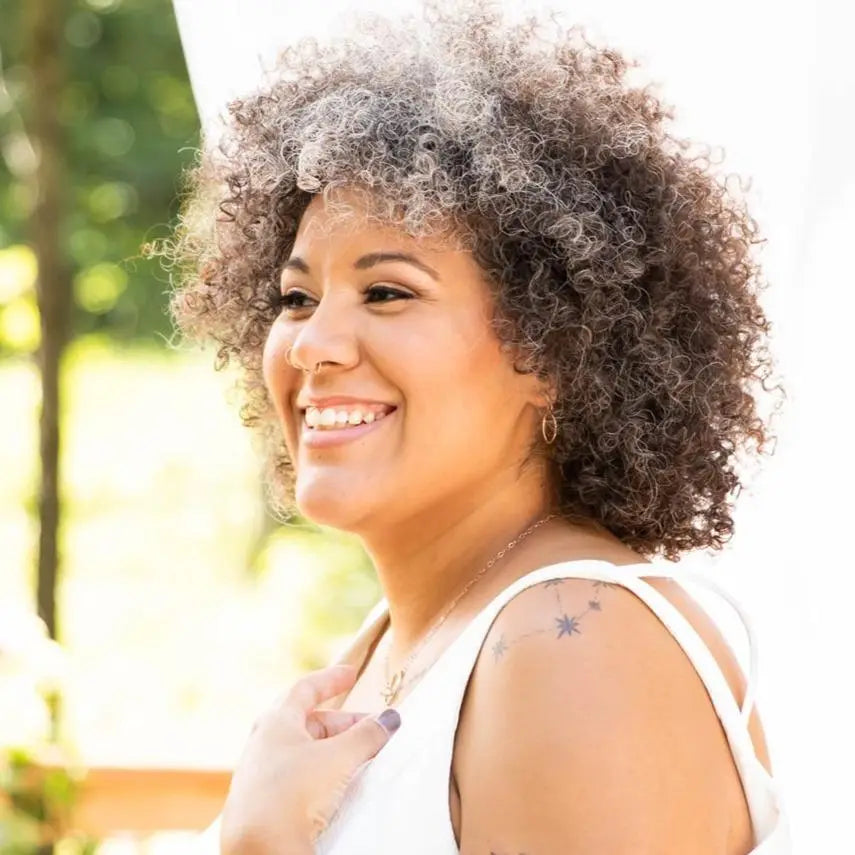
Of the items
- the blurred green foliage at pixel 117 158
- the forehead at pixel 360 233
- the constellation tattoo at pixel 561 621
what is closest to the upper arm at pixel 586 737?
the constellation tattoo at pixel 561 621

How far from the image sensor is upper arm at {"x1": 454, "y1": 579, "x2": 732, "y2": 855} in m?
1.28

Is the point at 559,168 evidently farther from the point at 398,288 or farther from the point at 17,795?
the point at 17,795

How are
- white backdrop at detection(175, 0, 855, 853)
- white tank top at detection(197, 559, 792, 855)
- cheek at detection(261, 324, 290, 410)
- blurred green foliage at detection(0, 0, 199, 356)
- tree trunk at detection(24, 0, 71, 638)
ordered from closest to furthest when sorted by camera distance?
white tank top at detection(197, 559, 792, 855)
cheek at detection(261, 324, 290, 410)
white backdrop at detection(175, 0, 855, 853)
tree trunk at detection(24, 0, 71, 638)
blurred green foliage at detection(0, 0, 199, 356)

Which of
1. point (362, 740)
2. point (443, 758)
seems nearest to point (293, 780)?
point (362, 740)

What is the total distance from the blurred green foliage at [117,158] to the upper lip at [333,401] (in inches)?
250

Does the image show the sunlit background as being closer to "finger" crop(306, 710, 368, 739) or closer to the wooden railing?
the wooden railing

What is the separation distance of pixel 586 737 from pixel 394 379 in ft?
1.60

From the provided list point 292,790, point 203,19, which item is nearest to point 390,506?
point 292,790

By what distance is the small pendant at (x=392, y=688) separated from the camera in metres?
1.75

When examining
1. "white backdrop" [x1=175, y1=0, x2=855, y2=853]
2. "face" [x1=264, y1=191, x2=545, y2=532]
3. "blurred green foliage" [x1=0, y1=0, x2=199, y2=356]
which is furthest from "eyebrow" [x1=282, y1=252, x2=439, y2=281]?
"blurred green foliage" [x1=0, y1=0, x2=199, y2=356]

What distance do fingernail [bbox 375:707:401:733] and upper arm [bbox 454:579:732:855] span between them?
0.39 feet

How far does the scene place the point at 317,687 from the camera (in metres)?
1.71

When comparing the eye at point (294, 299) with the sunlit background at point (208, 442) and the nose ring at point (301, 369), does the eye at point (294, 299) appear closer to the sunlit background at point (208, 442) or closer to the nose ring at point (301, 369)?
the nose ring at point (301, 369)

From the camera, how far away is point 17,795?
10.4 ft
